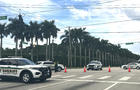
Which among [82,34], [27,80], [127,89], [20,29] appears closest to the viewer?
[127,89]

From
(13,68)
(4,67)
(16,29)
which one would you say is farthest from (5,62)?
(16,29)

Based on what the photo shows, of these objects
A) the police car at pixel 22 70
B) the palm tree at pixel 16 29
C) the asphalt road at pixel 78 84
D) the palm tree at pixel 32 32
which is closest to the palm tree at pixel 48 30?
the palm tree at pixel 32 32

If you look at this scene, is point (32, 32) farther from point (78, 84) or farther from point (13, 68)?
point (78, 84)

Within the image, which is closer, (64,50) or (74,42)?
(74,42)

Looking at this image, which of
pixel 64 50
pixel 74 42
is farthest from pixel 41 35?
pixel 64 50

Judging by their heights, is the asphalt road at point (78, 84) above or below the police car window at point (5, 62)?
below

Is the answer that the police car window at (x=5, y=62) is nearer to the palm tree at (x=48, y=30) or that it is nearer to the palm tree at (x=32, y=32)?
the palm tree at (x=32, y=32)

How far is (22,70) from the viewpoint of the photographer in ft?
53.6

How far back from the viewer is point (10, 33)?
67625 mm

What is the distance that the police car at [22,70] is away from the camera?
16031 millimetres

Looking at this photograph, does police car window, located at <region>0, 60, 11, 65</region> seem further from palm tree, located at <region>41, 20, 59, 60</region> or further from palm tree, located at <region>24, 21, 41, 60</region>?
palm tree, located at <region>41, 20, 59, 60</region>

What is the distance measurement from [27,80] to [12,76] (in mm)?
1309

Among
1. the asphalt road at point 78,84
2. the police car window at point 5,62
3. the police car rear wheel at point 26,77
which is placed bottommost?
the asphalt road at point 78,84

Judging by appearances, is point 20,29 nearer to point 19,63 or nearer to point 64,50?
point 64,50
